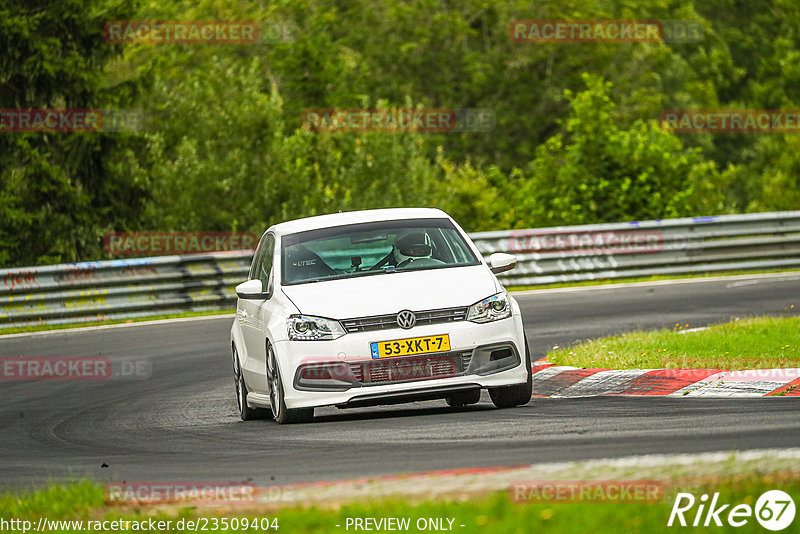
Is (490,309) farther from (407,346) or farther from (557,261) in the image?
(557,261)

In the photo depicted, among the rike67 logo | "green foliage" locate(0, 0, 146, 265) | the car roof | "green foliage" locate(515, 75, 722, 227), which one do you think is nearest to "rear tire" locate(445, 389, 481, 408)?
the car roof

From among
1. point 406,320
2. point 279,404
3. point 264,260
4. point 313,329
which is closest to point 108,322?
point 264,260

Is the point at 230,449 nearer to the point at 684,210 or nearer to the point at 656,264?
the point at 656,264

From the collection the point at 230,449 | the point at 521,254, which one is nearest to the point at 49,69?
the point at 521,254

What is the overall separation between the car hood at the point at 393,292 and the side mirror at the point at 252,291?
0.32 m

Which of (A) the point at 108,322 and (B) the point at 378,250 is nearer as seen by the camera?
(B) the point at 378,250

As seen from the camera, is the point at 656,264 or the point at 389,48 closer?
the point at 656,264

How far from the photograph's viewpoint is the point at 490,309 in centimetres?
1009

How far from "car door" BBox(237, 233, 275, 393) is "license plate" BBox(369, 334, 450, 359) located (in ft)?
3.96

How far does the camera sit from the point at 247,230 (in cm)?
3681

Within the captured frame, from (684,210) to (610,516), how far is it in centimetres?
2427

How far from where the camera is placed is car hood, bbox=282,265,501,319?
9.88m

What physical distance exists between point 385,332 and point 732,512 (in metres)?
4.51

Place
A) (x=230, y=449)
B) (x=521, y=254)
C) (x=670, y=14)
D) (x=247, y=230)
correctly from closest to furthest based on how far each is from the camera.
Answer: (x=230, y=449)
(x=521, y=254)
(x=247, y=230)
(x=670, y=14)
